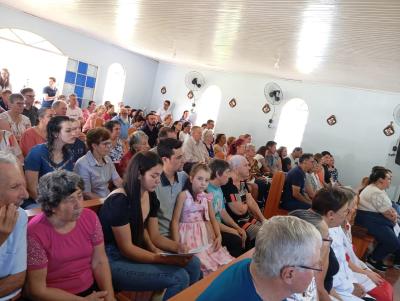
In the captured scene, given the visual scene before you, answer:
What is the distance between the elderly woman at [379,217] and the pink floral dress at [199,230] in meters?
2.68

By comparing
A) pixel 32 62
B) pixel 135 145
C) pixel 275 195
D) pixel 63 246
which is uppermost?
pixel 32 62

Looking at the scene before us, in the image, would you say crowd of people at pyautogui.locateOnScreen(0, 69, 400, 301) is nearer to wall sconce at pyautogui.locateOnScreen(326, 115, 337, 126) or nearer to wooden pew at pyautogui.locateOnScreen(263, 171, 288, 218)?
wooden pew at pyautogui.locateOnScreen(263, 171, 288, 218)

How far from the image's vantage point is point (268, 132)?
34.6ft

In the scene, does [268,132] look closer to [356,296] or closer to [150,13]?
[150,13]

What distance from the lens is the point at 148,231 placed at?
256 centimetres

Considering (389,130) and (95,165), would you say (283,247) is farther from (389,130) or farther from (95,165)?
(389,130)

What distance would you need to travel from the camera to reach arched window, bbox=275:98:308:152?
33.5ft

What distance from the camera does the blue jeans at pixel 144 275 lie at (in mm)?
2111

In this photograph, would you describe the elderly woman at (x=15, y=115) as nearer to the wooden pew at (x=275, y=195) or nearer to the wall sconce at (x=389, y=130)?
the wooden pew at (x=275, y=195)

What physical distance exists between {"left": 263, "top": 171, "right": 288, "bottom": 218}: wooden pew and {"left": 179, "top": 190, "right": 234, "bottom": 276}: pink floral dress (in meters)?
2.28

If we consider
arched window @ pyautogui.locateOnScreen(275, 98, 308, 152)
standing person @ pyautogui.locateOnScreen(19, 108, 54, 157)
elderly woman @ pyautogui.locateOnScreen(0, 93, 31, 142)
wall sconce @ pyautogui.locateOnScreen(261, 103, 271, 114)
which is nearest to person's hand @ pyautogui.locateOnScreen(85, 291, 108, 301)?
standing person @ pyautogui.locateOnScreen(19, 108, 54, 157)

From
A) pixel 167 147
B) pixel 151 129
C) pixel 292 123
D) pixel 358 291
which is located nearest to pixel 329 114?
pixel 292 123

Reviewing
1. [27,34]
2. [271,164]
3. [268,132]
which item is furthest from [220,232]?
[27,34]

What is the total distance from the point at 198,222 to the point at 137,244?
0.75 meters
